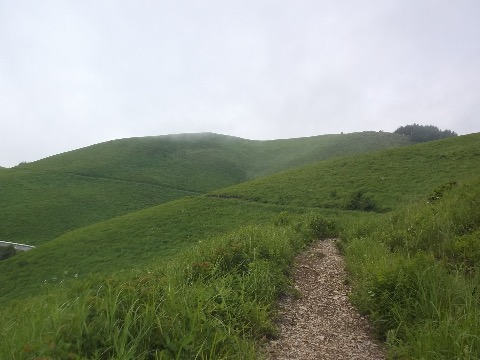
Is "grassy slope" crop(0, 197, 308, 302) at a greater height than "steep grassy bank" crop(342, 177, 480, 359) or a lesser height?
lesser

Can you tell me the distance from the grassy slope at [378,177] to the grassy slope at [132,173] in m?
19.8

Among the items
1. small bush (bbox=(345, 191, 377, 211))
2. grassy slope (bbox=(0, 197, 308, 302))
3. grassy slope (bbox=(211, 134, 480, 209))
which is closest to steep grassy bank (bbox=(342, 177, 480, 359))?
grassy slope (bbox=(0, 197, 308, 302))

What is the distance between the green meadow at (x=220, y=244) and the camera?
5492 millimetres

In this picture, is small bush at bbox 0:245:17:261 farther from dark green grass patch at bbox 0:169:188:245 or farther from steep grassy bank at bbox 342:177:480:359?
Answer: steep grassy bank at bbox 342:177:480:359

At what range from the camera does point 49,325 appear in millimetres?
5191

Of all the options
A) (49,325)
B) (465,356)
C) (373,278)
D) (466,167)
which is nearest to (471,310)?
(465,356)

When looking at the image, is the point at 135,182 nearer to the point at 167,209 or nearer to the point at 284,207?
the point at 167,209

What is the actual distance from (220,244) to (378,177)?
32.1 meters

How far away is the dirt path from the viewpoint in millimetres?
6566

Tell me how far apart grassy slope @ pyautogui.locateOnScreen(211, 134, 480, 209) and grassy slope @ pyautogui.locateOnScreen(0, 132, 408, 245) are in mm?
19808

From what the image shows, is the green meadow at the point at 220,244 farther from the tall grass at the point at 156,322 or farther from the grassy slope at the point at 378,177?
the grassy slope at the point at 378,177

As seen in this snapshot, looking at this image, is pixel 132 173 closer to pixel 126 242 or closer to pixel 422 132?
pixel 126 242

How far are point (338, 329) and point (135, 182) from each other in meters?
62.4

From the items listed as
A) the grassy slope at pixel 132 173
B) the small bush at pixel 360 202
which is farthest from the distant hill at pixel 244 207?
the grassy slope at pixel 132 173
